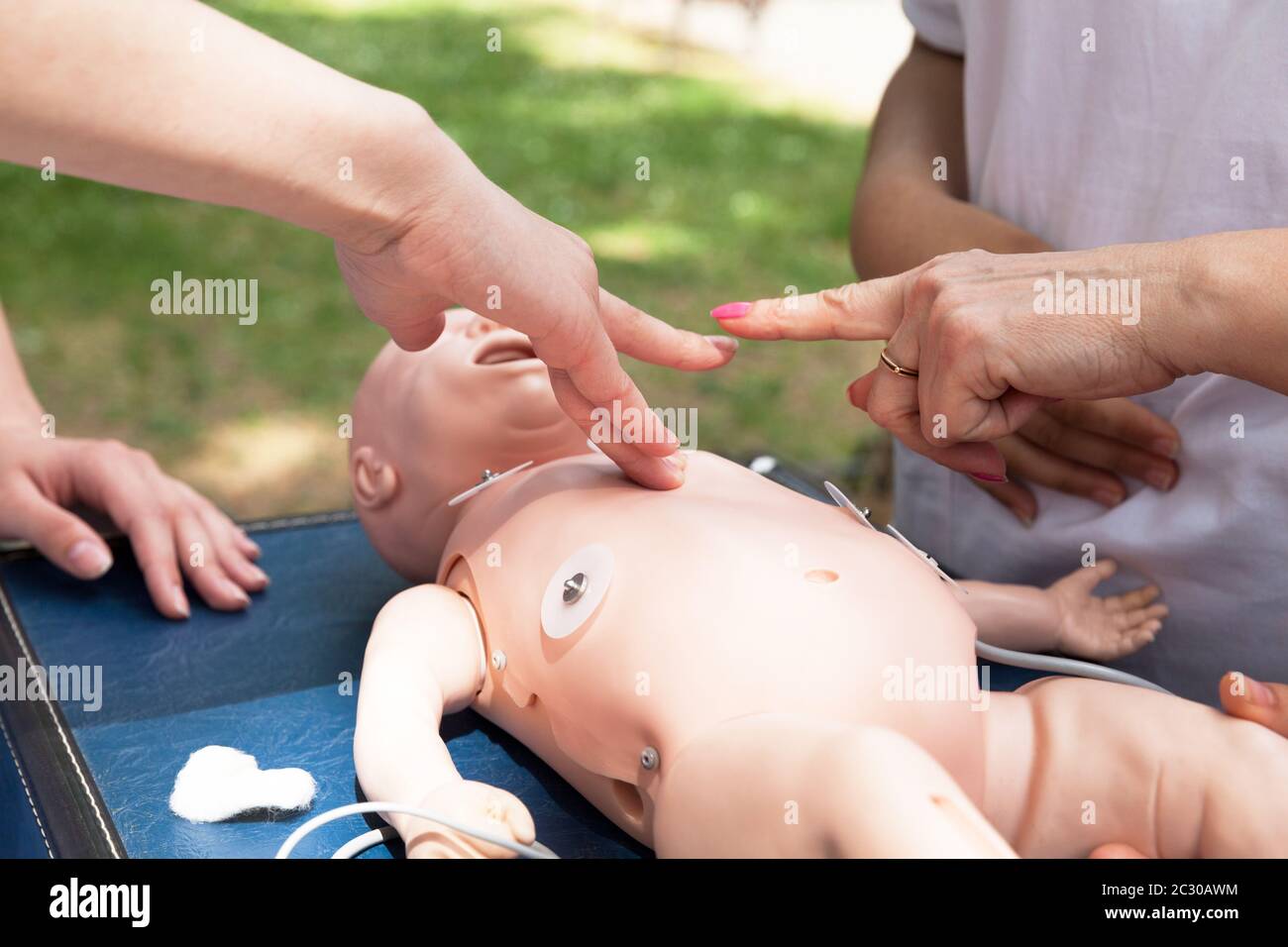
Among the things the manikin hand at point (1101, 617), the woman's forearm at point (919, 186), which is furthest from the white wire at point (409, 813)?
the woman's forearm at point (919, 186)

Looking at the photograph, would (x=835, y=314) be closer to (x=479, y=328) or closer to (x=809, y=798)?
A: (x=479, y=328)

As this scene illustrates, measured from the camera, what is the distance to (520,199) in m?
4.42

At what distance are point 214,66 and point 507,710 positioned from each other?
25.4 inches

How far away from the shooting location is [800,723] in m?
0.94

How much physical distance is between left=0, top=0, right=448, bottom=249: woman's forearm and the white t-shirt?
0.68m

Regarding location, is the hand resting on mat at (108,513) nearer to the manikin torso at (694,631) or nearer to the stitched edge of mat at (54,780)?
the stitched edge of mat at (54,780)

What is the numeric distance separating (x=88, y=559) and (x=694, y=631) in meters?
0.86

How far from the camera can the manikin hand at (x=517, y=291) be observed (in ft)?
3.38

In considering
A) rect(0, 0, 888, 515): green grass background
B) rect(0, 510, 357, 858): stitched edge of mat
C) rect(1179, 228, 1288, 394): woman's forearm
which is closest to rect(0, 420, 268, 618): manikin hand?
rect(0, 510, 357, 858): stitched edge of mat

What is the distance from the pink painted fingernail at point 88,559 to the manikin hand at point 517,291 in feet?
1.87

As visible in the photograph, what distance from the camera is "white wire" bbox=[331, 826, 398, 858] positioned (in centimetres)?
107

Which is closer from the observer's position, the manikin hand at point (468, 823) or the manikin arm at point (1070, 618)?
the manikin hand at point (468, 823)

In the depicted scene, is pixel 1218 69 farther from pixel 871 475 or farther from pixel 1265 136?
pixel 871 475

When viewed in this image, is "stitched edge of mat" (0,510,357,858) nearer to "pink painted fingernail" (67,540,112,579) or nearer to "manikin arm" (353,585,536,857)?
Result: "pink painted fingernail" (67,540,112,579)
